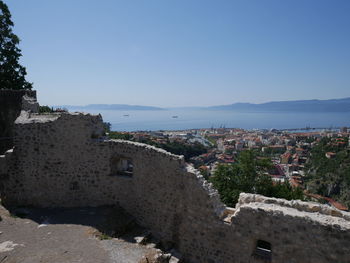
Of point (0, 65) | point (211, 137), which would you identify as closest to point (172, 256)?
point (0, 65)

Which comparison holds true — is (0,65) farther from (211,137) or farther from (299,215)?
(211,137)

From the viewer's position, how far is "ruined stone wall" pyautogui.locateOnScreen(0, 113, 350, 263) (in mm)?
6270

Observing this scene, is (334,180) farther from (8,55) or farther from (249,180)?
(8,55)

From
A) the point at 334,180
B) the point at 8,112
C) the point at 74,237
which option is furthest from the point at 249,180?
the point at 334,180

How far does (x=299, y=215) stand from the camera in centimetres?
618

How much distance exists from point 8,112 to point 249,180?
14495 mm

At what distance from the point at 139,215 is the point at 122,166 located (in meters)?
2.10

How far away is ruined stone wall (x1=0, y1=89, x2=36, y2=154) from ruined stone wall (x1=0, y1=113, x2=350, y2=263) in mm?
5028

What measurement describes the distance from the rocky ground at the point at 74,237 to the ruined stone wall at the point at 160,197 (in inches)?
22.7

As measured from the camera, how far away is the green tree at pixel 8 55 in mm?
18281

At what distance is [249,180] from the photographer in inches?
643

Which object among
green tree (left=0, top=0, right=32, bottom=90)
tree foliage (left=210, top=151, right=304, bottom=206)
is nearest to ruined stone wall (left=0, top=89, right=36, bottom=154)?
green tree (left=0, top=0, right=32, bottom=90)

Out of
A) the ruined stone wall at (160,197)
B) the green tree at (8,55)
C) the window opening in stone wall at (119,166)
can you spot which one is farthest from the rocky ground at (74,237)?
the green tree at (8,55)

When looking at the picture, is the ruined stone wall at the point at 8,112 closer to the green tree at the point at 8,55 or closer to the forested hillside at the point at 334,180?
the green tree at the point at 8,55
